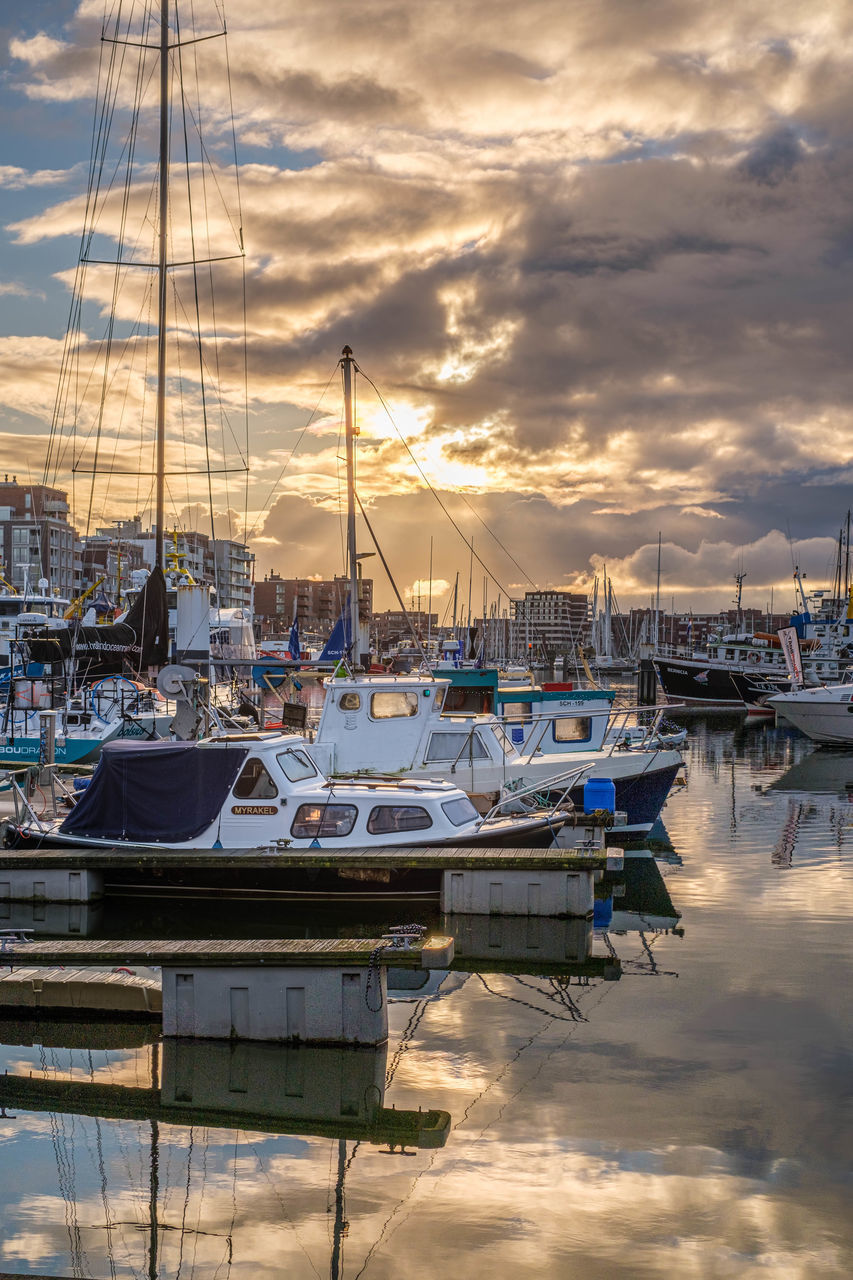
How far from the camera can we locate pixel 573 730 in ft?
96.1

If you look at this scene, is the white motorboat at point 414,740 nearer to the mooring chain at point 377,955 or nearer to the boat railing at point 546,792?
the boat railing at point 546,792

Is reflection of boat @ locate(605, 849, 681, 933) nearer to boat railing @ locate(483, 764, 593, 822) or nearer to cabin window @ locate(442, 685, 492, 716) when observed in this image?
boat railing @ locate(483, 764, 593, 822)

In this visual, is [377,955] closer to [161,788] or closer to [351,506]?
[161,788]

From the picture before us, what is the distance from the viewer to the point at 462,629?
108 m

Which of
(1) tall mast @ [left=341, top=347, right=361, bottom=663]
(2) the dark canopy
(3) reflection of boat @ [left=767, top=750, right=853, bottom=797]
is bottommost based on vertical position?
(3) reflection of boat @ [left=767, top=750, right=853, bottom=797]

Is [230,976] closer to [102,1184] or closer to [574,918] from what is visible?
[102,1184]

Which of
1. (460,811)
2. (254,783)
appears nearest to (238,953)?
(254,783)

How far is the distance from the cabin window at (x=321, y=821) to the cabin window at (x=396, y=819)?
42 cm

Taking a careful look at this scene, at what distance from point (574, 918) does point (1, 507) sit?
5850 inches

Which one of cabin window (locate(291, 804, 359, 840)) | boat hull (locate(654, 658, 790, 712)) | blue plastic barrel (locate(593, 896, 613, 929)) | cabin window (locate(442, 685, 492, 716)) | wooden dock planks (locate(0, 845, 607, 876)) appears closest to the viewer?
wooden dock planks (locate(0, 845, 607, 876))

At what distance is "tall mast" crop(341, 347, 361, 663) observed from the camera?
28.1 m

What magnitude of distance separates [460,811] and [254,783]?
151 inches

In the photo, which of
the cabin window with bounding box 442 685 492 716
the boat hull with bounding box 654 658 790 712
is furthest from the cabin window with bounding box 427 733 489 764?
the boat hull with bounding box 654 658 790 712

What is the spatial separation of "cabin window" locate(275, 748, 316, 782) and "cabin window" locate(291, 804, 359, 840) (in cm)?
62
